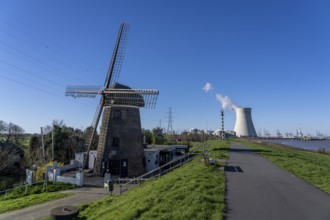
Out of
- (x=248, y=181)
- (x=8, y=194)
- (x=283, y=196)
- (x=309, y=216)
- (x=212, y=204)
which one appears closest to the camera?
(x=309, y=216)

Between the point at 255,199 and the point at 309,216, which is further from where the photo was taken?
the point at 255,199

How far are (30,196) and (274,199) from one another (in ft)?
51.2

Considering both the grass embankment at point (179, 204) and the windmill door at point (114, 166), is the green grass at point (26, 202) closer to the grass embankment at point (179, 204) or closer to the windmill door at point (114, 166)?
the grass embankment at point (179, 204)

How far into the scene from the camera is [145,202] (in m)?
7.71

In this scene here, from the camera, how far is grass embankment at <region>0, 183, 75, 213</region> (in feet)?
45.5

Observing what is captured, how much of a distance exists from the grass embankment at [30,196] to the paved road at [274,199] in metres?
11.3

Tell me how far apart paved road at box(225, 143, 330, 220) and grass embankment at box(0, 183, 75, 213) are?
11.3 m

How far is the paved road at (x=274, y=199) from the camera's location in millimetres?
6605

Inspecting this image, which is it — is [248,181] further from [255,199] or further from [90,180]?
[90,180]

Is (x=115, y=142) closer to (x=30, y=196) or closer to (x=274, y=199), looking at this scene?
(x=30, y=196)

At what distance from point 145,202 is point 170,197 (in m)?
0.84

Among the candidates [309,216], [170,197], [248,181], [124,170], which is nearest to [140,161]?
[124,170]

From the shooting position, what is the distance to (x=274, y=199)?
8.07 metres

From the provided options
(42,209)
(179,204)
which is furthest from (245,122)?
(179,204)
